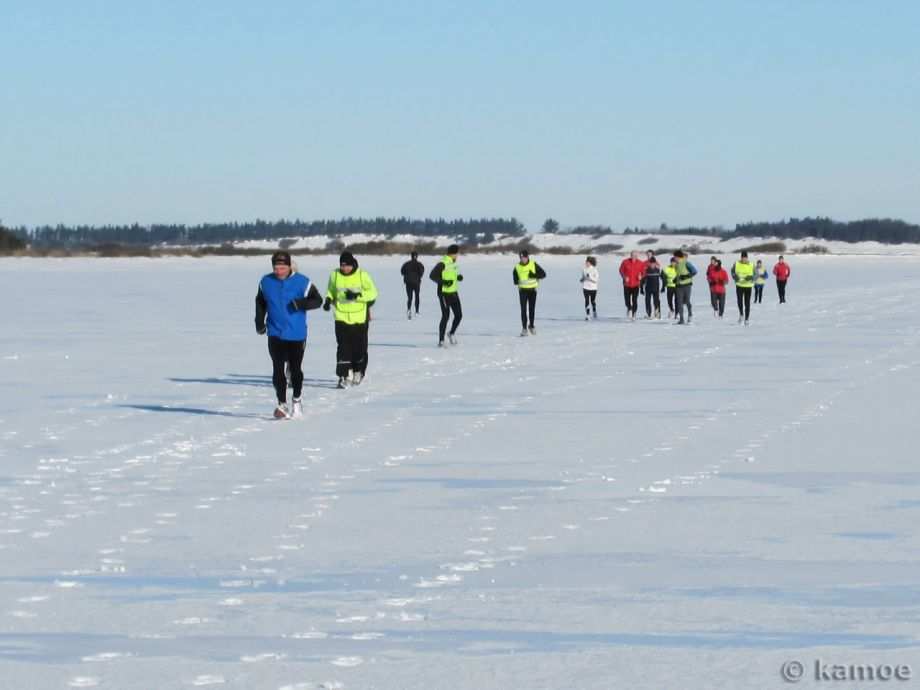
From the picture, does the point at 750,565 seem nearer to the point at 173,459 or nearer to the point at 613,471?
the point at 613,471

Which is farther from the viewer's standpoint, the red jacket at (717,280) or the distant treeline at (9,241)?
the distant treeline at (9,241)

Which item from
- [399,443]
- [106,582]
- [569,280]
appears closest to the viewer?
[106,582]

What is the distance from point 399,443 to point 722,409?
3340 millimetres

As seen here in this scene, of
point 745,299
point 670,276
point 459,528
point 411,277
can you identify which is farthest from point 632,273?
point 459,528

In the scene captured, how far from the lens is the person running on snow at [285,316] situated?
13266mm

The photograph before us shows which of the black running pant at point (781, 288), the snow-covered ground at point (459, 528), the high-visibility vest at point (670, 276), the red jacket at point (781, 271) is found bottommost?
the black running pant at point (781, 288)

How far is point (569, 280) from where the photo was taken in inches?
2411

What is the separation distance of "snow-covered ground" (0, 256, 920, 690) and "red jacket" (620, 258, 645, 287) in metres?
12.3

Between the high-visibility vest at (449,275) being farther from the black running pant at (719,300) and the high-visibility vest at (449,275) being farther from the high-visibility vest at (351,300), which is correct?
the black running pant at (719,300)

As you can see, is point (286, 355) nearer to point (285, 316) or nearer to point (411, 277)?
point (285, 316)

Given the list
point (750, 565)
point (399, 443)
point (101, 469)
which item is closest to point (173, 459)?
point (101, 469)

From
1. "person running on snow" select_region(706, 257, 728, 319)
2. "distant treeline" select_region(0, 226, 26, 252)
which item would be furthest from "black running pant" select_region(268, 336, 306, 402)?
"distant treeline" select_region(0, 226, 26, 252)

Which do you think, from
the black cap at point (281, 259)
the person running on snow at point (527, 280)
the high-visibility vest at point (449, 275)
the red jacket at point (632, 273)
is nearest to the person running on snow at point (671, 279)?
the red jacket at point (632, 273)

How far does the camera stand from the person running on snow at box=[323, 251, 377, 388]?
16.0 meters
